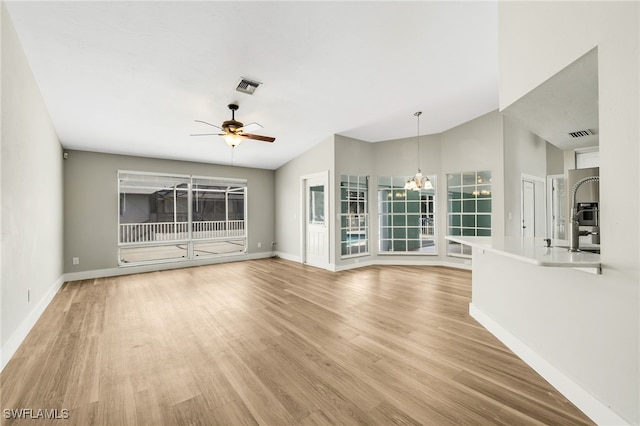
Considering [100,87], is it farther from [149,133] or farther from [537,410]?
[537,410]

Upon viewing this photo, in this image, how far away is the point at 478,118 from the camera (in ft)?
17.6

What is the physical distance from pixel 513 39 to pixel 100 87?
4.57m

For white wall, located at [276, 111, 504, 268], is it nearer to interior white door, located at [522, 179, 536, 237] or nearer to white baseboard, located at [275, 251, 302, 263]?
white baseboard, located at [275, 251, 302, 263]

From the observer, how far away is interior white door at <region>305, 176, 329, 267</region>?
5906 mm

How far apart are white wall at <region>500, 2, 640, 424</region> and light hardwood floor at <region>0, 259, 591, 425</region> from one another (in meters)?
0.32

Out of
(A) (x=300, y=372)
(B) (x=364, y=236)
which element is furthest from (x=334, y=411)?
(B) (x=364, y=236)

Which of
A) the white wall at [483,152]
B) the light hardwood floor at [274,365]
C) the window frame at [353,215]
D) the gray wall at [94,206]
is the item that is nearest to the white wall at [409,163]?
the white wall at [483,152]

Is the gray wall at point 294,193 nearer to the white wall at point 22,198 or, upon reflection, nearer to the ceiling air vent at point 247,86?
the ceiling air vent at point 247,86

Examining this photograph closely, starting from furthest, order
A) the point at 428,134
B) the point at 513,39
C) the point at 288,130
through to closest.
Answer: the point at 428,134 < the point at 288,130 < the point at 513,39

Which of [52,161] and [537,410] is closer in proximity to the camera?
[537,410]

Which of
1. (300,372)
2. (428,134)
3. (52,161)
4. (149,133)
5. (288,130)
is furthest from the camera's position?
(428,134)

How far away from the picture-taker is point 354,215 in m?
6.14

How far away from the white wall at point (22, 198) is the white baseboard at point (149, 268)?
1.32 m

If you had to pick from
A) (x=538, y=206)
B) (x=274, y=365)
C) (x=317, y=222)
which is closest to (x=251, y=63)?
(x=274, y=365)
